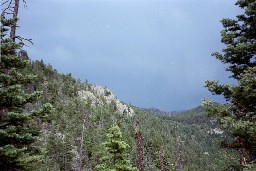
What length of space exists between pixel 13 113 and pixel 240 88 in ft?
30.1

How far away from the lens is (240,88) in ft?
41.0

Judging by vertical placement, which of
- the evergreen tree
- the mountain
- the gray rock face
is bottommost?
the evergreen tree

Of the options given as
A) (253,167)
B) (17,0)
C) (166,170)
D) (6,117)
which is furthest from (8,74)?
(166,170)

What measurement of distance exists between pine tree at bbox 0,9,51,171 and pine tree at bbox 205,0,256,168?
755cm

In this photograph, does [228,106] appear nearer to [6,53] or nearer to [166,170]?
[6,53]

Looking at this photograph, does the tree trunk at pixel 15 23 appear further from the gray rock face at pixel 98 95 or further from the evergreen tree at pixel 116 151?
the gray rock face at pixel 98 95

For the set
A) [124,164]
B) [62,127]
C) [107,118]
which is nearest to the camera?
[124,164]

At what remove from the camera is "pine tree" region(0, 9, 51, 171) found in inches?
533

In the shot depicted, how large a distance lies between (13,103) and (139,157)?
23.9m

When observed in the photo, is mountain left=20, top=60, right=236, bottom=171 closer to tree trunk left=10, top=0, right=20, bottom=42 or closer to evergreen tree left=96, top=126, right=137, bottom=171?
evergreen tree left=96, top=126, right=137, bottom=171

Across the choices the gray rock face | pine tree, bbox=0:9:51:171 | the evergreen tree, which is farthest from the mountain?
pine tree, bbox=0:9:51:171

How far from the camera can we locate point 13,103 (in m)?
14.0

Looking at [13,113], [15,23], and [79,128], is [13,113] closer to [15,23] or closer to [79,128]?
[15,23]

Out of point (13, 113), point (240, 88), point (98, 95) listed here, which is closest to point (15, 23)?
point (13, 113)
